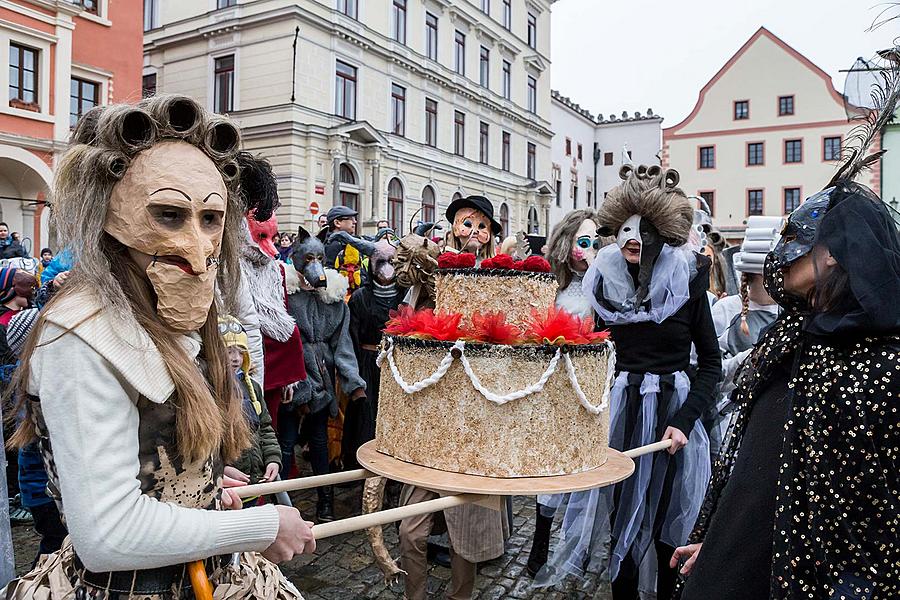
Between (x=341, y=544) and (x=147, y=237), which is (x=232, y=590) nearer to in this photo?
(x=147, y=237)

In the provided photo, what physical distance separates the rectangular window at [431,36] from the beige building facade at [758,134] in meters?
14.8

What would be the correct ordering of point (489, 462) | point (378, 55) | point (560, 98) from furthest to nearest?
point (560, 98), point (378, 55), point (489, 462)

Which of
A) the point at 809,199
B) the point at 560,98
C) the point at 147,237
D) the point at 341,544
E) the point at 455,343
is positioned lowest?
the point at 341,544

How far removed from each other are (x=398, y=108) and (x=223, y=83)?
647 cm

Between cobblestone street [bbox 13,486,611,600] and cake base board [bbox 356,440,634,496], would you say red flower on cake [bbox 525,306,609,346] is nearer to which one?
cake base board [bbox 356,440,634,496]

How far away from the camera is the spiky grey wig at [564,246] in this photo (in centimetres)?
534

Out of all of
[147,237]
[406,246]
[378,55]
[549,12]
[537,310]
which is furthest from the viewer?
[549,12]

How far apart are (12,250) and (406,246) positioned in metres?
9.08

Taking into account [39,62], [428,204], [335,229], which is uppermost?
[39,62]

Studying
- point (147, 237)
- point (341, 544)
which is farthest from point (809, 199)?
point (341, 544)

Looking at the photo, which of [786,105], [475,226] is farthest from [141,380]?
[786,105]

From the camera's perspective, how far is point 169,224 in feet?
5.22

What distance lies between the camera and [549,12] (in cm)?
3725

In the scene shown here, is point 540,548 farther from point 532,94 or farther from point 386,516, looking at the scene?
point 532,94
